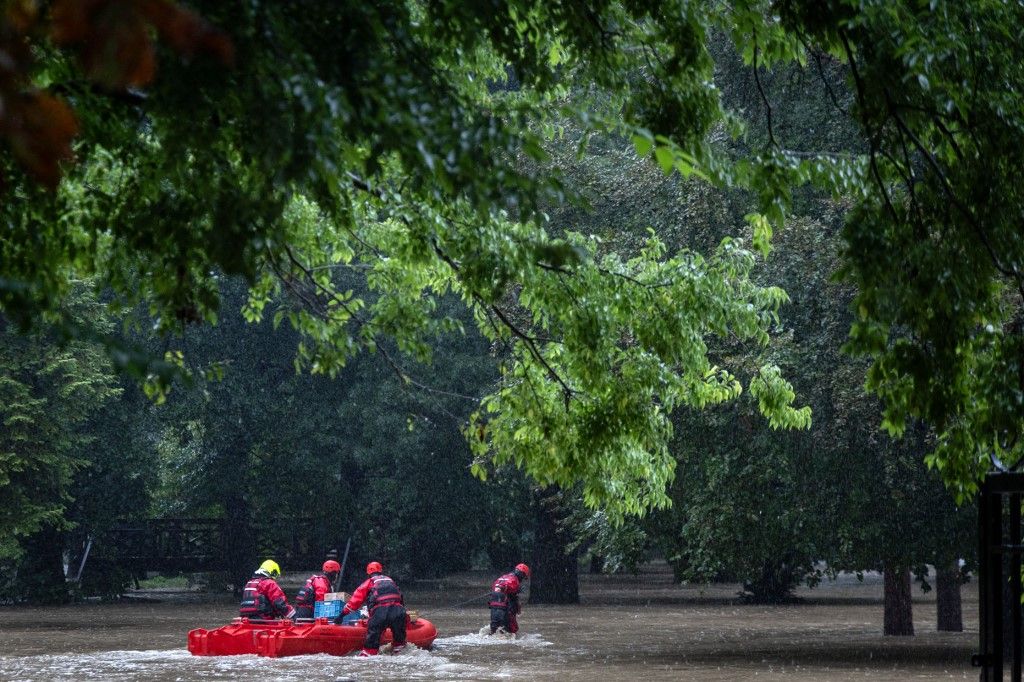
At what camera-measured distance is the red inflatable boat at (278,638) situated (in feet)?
72.4

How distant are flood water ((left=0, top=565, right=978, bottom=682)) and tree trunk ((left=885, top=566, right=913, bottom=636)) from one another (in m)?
0.52

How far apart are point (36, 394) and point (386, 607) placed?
51.0 ft

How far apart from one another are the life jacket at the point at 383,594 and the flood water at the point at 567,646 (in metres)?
0.85

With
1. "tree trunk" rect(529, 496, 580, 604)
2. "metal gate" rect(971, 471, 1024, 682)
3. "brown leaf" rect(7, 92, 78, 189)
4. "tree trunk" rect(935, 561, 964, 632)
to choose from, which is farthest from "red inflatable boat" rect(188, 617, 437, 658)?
"brown leaf" rect(7, 92, 78, 189)

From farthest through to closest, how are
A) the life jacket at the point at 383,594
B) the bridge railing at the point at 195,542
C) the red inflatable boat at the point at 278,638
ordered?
the bridge railing at the point at 195,542
the life jacket at the point at 383,594
the red inflatable boat at the point at 278,638

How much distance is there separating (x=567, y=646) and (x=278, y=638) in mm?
5600

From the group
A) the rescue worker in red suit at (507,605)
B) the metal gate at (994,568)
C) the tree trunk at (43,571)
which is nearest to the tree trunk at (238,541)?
A: the tree trunk at (43,571)

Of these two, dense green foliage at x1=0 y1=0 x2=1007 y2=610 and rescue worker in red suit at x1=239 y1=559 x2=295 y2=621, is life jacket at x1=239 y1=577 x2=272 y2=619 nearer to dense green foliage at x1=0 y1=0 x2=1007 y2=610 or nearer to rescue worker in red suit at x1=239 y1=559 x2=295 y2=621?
rescue worker in red suit at x1=239 y1=559 x2=295 y2=621

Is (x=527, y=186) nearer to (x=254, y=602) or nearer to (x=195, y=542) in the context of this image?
(x=254, y=602)

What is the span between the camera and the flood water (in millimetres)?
20141

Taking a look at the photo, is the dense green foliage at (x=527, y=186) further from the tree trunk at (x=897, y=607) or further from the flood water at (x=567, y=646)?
the tree trunk at (x=897, y=607)

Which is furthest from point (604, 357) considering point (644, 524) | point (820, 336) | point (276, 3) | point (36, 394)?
point (36, 394)

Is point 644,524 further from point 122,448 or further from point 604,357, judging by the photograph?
point 122,448

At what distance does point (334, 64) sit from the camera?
6.29 meters
